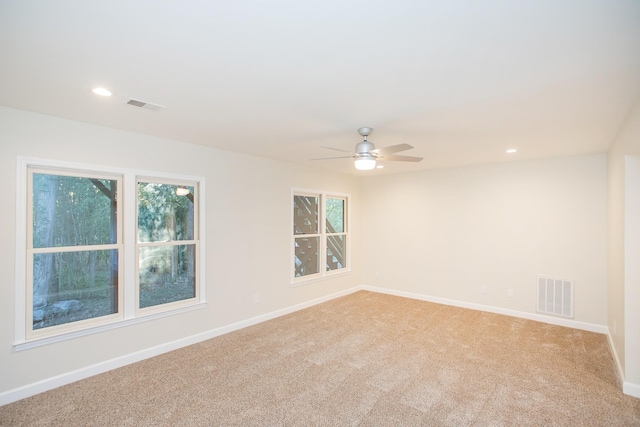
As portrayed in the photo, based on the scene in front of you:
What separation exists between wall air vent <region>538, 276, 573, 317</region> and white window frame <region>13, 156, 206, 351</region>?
4928 millimetres

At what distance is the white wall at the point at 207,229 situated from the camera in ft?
8.83

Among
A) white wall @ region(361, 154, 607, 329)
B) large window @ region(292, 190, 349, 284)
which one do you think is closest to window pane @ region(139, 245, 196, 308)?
large window @ region(292, 190, 349, 284)

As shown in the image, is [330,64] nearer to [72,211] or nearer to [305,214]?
[72,211]

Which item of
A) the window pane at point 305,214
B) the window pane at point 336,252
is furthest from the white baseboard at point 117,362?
the window pane at point 336,252

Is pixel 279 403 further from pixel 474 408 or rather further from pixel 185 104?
pixel 185 104

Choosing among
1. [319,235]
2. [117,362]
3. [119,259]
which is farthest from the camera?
[319,235]

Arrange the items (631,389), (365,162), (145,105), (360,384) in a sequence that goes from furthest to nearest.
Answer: (365,162) → (360,384) → (631,389) → (145,105)

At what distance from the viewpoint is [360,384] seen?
2.90 m

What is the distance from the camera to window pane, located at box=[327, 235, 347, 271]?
616cm

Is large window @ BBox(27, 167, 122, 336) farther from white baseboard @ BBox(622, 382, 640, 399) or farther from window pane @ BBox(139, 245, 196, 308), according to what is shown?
white baseboard @ BBox(622, 382, 640, 399)

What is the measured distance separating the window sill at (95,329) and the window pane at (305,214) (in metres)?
2.11

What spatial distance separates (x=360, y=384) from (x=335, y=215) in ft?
12.3

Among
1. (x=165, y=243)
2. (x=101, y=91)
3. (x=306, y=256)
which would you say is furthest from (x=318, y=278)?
(x=101, y=91)

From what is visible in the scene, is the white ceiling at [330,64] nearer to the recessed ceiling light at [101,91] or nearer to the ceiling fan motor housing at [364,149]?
the recessed ceiling light at [101,91]
